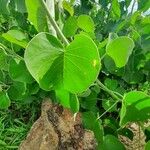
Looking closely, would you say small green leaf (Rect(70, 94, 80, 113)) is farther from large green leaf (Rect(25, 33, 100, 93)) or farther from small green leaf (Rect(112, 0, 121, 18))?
small green leaf (Rect(112, 0, 121, 18))

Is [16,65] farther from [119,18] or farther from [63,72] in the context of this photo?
[119,18]

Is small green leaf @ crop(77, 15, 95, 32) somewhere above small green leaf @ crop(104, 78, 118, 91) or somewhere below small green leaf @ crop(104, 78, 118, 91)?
above

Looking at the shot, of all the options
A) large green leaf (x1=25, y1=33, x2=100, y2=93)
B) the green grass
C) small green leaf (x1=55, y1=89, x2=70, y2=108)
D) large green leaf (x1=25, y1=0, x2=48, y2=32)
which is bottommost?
the green grass

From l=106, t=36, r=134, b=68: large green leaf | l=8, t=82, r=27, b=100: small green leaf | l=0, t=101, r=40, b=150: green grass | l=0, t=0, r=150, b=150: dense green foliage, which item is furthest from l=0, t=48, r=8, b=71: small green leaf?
l=0, t=101, r=40, b=150: green grass

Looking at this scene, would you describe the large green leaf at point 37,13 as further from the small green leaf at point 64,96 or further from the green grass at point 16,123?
the green grass at point 16,123

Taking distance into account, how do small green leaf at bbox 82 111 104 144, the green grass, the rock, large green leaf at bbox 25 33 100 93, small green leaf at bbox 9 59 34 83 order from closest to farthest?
large green leaf at bbox 25 33 100 93, small green leaf at bbox 9 59 34 83, small green leaf at bbox 82 111 104 144, the rock, the green grass

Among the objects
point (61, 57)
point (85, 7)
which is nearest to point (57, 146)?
point (85, 7)

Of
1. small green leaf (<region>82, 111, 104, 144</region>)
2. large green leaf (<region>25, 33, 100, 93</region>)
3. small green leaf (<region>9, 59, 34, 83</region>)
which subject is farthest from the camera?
small green leaf (<region>82, 111, 104, 144</region>)

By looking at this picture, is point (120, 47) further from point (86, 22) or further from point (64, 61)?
point (86, 22)
